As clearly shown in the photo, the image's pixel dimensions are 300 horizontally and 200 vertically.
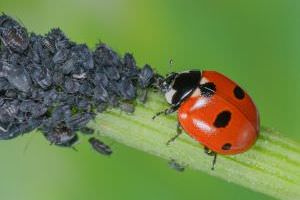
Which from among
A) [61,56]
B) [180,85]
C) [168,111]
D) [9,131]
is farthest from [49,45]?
[180,85]

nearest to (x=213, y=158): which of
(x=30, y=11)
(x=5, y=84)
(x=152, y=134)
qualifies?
(x=152, y=134)

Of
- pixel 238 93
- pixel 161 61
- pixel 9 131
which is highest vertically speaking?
pixel 161 61

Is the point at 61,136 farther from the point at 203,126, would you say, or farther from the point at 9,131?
the point at 203,126

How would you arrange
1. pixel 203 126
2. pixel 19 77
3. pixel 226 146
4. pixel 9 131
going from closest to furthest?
1. pixel 19 77
2. pixel 9 131
3. pixel 226 146
4. pixel 203 126

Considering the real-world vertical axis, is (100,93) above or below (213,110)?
below

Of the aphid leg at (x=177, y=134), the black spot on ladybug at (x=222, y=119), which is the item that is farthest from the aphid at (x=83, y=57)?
the black spot on ladybug at (x=222, y=119)

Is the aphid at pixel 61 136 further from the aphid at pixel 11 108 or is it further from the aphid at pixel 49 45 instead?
the aphid at pixel 49 45

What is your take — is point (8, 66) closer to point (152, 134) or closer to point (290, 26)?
point (152, 134)
